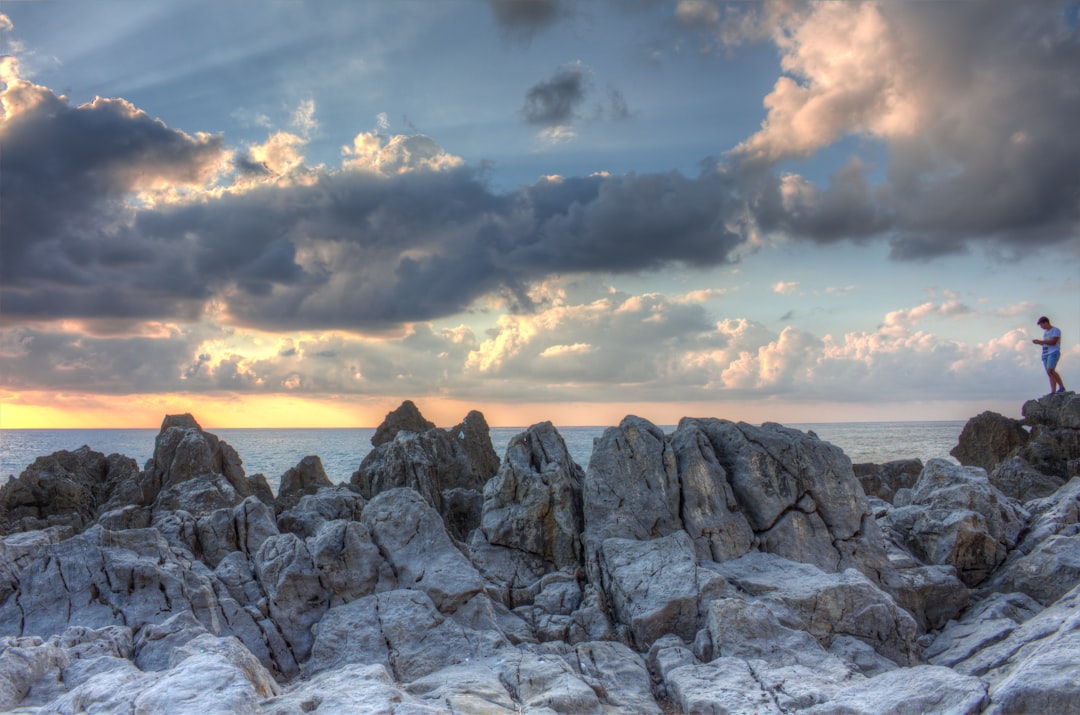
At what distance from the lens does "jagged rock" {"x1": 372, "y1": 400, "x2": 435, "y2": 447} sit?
5312cm

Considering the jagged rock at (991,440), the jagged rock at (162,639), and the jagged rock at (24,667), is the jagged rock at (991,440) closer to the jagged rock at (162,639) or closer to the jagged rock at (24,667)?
the jagged rock at (162,639)

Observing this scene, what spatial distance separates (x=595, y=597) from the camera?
61.2 feet

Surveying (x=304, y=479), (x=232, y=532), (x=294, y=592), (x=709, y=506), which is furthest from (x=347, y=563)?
(x=304, y=479)

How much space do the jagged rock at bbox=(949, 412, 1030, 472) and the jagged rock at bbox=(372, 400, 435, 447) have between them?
3798cm

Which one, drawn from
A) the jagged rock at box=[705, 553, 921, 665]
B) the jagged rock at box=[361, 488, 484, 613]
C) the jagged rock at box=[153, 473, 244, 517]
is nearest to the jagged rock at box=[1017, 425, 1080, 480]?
the jagged rock at box=[705, 553, 921, 665]

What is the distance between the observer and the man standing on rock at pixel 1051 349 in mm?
32094

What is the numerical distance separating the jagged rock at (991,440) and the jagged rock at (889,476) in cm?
351

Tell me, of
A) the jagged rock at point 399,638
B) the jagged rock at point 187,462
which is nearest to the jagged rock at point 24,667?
the jagged rock at point 399,638

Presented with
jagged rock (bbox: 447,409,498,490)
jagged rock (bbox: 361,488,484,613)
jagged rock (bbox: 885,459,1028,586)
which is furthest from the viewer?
jagged rock (bbox: 447,409,498,490)

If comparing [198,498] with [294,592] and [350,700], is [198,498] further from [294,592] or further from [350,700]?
[350,700]

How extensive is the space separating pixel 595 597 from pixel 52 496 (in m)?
33.1

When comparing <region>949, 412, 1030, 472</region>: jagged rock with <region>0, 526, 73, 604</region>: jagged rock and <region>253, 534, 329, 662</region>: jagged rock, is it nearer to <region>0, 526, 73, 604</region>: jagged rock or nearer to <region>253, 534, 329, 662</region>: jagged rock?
<region>253, 534, 329, 662</region>: jagged rock

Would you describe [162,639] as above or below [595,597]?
above

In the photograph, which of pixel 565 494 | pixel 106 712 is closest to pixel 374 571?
pixel 565 494
